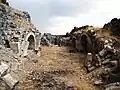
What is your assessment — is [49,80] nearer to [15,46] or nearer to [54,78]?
[54,78]

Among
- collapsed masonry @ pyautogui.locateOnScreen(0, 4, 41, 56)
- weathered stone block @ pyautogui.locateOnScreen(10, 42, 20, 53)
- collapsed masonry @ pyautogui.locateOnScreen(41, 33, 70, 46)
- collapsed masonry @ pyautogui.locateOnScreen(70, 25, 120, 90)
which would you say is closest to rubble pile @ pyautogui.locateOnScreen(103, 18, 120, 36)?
collapsed masonry @ pyautogui.locateOnScreen(70, 25, 120, 90)

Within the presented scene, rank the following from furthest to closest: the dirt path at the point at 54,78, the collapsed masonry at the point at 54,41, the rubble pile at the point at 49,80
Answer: the collapsed masonry at the point at 54,41, the dirt path at the point at 54,78, the rubble pile at the point at 49,80

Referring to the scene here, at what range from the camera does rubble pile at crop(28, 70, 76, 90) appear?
1005 cm

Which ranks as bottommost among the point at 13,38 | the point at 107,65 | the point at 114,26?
the point at 107,65

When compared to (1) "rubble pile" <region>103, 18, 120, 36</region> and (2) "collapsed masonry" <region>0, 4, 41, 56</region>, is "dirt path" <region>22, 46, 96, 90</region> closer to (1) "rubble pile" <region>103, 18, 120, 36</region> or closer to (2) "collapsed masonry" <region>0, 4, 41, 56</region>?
(2) "collapsed masonry" <region>0, 4, 41, 56</region>

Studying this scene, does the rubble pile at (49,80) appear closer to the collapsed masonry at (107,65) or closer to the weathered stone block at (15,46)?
the collapsed masonry at (107,65)

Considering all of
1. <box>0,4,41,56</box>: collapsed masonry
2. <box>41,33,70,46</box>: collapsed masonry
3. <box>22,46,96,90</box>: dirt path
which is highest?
<box>0,4,41,56</box>: collapsed masonry

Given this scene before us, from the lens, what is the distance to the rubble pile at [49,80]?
33.0 feet

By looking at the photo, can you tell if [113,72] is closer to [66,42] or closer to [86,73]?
[86,73]

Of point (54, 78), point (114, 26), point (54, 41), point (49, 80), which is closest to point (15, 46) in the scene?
point (54, 78)

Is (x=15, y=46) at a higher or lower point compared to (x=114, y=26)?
lower

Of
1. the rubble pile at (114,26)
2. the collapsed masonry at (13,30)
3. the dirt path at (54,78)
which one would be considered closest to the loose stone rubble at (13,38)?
the collapsed masonry at (13,30)

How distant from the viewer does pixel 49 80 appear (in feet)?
35.9

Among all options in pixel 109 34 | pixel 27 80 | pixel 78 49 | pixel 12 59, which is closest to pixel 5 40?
pixel 12 59
